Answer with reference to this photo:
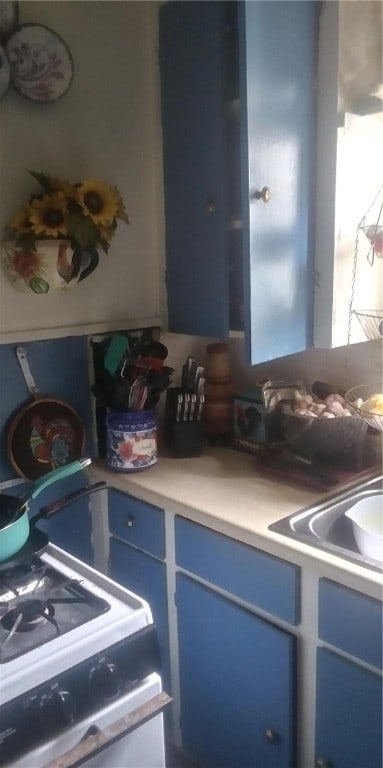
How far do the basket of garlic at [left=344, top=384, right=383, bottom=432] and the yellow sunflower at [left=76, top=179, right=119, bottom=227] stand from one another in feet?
2.42

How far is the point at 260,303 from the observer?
1.44 m

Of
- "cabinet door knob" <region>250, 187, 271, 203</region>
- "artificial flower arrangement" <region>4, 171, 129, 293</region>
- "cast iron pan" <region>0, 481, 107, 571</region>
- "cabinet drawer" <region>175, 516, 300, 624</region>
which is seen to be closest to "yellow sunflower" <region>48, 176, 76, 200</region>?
"artificial flower arrangement" <region>4, 171, 129, 293</region>

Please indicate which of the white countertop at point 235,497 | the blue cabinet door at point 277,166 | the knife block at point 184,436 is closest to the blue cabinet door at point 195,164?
the blue cabinet door at point 277,166

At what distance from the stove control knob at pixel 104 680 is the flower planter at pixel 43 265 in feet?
2.79

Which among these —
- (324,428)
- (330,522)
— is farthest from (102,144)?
(330,522)

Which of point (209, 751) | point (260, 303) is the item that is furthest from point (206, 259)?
point (209, 751)

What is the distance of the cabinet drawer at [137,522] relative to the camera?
5.03ft

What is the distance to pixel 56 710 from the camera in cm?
99

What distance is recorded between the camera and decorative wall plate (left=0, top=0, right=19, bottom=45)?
1417 mm

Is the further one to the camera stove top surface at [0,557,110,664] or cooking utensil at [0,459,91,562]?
cooking utensil at [0,459,91,562]

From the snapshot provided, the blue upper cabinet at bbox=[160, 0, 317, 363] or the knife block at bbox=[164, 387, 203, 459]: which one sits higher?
the blue upper cabinet at bbox=[160, 0, 317, 363]

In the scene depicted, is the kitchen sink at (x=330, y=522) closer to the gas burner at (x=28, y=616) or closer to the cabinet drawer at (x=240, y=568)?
the cabinet drawer at (x=240, y=568)

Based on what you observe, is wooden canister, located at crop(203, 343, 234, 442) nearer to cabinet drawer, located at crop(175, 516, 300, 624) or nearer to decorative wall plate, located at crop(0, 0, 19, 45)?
cabinet drawer, located at crop(175, 516, 300, 624)

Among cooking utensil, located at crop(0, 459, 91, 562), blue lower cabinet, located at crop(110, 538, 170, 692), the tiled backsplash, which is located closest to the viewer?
cooking utensil, located at crop(0, 459, 91, 562)
